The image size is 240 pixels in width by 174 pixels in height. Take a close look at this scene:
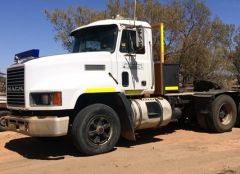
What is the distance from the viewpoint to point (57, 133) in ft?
28.5

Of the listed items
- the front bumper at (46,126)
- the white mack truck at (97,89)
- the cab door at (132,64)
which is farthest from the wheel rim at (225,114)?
the front bumper at (46,126)

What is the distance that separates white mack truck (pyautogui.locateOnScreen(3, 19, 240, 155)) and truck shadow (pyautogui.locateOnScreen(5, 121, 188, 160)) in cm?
54

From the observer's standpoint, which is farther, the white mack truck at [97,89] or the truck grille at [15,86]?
the truck grille at [15,86]

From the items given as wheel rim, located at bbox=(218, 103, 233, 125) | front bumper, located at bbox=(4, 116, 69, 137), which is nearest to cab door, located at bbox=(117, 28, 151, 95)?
front bumper, located at bbox=(4, 116, 69, 137)

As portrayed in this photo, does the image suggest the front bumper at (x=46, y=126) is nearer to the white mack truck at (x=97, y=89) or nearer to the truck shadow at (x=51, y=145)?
the white mack truck at (x=97, y=89)

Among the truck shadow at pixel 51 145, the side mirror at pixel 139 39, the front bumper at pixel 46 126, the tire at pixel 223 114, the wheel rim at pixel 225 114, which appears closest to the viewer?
the front bumper at pixel 46 126

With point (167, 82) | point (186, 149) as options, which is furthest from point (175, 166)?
point (167, 82)

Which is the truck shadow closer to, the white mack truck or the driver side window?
the white mack truck

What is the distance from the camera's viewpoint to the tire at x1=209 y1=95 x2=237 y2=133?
12227 mm

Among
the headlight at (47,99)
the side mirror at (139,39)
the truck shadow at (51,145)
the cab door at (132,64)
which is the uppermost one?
the side mirror at (139,39)

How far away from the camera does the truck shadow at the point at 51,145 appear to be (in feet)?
31.4

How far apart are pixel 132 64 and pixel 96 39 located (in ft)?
3.35

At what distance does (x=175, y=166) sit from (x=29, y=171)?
263cm

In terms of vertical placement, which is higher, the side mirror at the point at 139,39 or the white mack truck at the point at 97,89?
the side mirror at the point at 139,39
